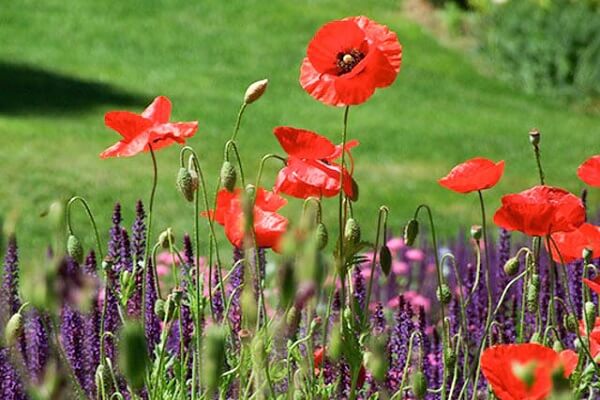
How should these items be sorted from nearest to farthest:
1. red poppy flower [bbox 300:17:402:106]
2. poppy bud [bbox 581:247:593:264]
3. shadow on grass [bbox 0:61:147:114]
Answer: red poppy flower [bbox 300:17:402:106], poppy bud [bbox 581:247:593:264], shadow on grass [bbox 0:61:147:114]

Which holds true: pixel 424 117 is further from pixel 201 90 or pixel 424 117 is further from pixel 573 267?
pixel 573 267

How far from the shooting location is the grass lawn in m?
8.55

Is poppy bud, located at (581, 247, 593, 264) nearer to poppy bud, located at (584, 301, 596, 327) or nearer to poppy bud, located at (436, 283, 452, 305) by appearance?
poppy bud, located at (584, 301, 596, 327)

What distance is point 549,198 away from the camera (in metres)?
2.41

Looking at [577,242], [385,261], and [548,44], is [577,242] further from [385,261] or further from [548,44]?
[548,44]

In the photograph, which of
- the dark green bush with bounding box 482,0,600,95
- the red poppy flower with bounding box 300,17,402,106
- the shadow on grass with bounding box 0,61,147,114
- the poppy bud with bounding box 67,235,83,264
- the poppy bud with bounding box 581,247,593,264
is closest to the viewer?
the poppy bud with bounding box 67,235,83,264

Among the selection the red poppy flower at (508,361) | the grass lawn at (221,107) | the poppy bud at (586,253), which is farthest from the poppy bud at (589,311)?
the grass lawn at (221,107)

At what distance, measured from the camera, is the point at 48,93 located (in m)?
11.4

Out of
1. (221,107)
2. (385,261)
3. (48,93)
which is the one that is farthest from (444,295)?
(48,93)

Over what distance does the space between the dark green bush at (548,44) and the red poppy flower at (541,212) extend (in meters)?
11.3

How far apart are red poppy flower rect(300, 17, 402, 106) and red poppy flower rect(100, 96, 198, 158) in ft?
0.77

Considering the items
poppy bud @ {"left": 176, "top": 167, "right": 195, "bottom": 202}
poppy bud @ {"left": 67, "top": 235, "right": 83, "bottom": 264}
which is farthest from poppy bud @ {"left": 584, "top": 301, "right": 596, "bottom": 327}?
poppy bud @ {"left": 67, "top": 235, "right": 83, "bottom": 264}

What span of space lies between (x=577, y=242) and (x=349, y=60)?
2.03 ft

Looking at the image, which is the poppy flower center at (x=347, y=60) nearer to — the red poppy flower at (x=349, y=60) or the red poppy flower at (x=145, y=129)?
the red poppy flower at (x=349, y=60)
